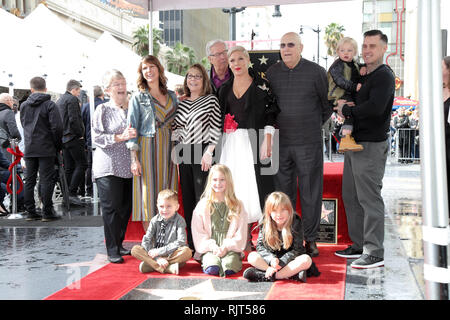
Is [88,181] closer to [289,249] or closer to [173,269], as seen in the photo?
[173,269]

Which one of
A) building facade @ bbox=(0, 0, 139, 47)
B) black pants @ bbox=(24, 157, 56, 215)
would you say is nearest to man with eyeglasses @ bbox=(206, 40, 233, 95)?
black pants @ bbox=(24, 157, 56, 215)

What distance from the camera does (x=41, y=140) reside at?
7.18 meters

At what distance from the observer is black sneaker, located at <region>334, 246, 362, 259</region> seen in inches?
191

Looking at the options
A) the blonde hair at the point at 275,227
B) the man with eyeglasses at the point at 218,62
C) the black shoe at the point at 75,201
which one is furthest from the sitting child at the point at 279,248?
the black shoe at the point at 75,201

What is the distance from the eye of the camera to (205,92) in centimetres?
482

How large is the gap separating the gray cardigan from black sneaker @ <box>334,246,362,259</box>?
4.98 ft

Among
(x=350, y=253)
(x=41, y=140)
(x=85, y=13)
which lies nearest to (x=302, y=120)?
(x=350, y=253)

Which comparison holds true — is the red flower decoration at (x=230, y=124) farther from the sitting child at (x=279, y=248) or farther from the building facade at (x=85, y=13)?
the building facade at (x=85, y=13)

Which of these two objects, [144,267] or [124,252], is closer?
[144,267]

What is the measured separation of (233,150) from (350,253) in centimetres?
148

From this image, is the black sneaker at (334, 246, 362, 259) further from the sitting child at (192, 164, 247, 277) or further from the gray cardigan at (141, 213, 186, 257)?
the gray cardigan at (141, 213, 186, 257)

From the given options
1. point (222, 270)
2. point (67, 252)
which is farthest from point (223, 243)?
point (67, 252)

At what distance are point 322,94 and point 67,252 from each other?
301 cm
